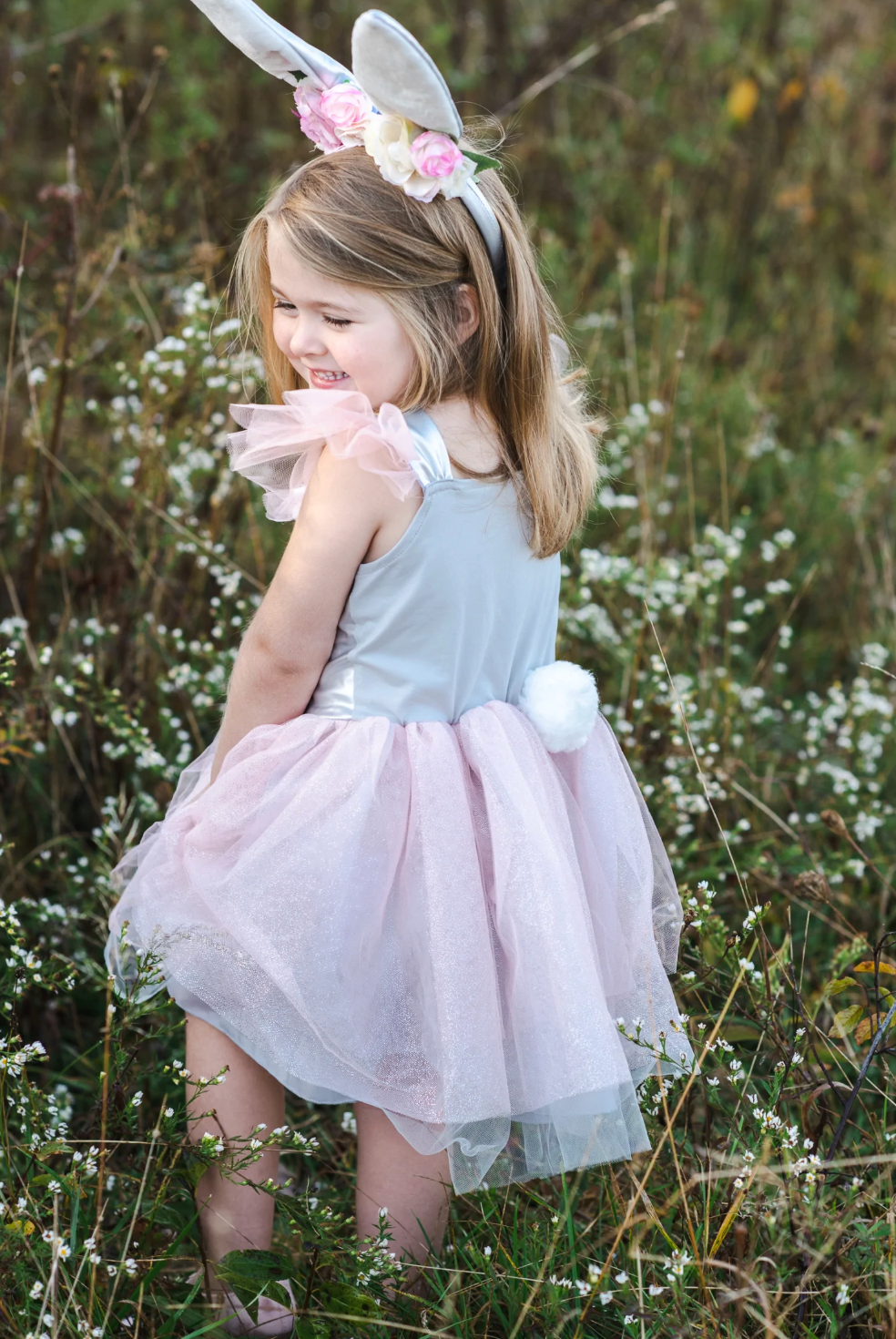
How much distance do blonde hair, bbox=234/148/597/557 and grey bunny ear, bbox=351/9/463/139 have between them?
13cm

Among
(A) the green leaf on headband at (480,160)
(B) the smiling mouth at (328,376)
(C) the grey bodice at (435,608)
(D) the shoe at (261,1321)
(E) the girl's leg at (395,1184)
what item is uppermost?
(A) the green leaf on headband at (480,160)

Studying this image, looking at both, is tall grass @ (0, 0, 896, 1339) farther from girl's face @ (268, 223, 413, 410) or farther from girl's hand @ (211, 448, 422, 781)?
girl's face @ (268, 223, 413, 410)

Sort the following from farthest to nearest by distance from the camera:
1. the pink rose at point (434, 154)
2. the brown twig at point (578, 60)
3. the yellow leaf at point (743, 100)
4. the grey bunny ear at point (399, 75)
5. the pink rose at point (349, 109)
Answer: the yellow leaf at point (743, 100) < the brown twig at point (578, 60) < the pink rose at point (349, 109) < the pink rose at point (434, 154) < the grey bunny ear at point (399, 75)

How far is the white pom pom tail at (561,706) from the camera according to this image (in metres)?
1.75

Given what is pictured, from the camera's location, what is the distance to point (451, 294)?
1.71 metres

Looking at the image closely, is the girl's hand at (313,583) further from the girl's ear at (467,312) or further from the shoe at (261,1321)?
the shoe at (261,1321)

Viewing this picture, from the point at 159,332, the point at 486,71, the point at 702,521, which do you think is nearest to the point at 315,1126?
the point at 159,332

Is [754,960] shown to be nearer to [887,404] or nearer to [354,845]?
[354,845]

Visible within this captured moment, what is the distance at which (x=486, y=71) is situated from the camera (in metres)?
4.69

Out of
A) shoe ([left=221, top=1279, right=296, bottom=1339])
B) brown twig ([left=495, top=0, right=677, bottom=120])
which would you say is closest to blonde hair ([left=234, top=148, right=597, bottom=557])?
shoe ([left=221, top=1279, right=296, bottom=1339])

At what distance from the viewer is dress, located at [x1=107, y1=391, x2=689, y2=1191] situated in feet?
5.26

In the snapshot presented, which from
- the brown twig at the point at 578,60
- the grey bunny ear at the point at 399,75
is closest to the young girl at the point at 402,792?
the grey bunny ear at the point at 399,75

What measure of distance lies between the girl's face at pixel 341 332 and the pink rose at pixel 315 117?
16 cm

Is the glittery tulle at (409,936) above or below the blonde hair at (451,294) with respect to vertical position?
below
